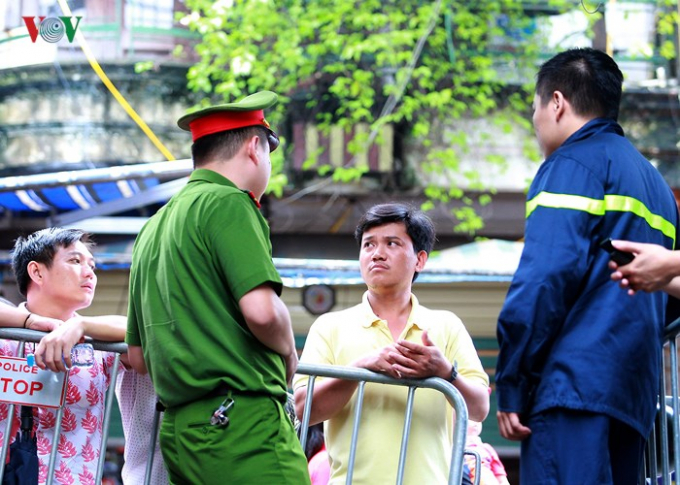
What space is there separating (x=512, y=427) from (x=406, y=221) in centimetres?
140

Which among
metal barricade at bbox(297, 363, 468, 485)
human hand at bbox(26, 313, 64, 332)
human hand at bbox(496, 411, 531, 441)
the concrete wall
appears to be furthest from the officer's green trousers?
the concrete wall

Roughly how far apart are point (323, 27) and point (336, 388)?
33.7 ft

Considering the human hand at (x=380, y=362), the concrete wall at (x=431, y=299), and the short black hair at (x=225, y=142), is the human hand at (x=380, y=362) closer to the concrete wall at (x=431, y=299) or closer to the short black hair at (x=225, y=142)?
the short black hair at (x=225, y=142)

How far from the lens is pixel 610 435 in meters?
3.58

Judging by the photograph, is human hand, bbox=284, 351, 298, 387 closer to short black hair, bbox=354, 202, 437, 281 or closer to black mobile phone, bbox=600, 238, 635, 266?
black mobile phone, bbox=600, 238, 635, 266

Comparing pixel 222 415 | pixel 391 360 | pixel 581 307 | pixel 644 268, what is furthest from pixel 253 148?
pixel 644 268

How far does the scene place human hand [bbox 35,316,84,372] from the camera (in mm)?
4031

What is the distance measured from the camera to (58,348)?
13.2 ft

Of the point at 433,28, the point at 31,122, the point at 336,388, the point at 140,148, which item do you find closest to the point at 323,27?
the point at 433,28

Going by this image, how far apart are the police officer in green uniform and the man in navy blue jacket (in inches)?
31.3

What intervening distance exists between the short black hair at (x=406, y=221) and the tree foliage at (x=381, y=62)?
8.32 m

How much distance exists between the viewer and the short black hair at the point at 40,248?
15.2ft

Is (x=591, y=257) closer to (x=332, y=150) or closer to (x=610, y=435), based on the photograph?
(x=610, y=435)

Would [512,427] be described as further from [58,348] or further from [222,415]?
[58,348]
